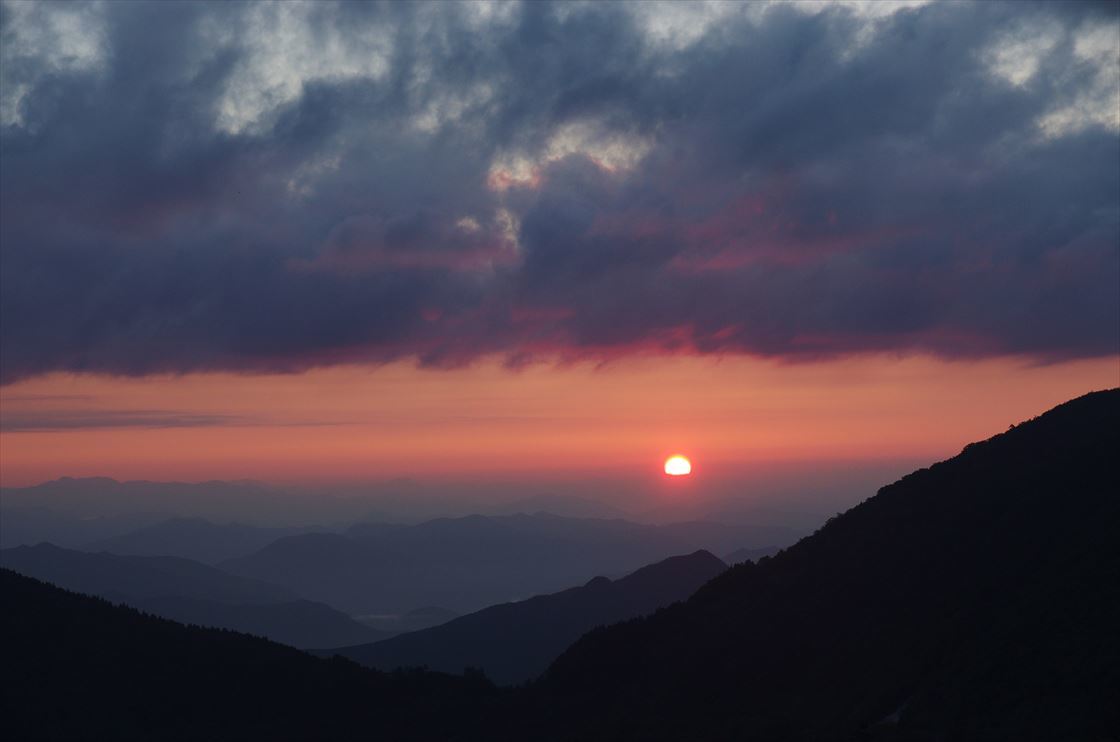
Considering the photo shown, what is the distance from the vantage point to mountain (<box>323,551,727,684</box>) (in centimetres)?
16950

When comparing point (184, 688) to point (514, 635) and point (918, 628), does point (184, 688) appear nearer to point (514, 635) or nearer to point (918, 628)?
point (918, 628)

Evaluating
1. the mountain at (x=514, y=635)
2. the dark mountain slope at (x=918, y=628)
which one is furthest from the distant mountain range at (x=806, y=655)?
the mountain at (x=514, y=635)

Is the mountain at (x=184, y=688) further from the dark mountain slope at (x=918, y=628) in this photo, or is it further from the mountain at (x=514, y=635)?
the mountain at (x=514, y=635)

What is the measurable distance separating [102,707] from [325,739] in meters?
17.3

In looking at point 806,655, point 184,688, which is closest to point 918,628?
point 806,655

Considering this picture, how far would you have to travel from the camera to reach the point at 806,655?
6562cm

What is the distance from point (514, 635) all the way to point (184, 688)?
104 metres

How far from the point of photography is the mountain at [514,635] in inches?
6673

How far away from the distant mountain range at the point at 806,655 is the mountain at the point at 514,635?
261 feet

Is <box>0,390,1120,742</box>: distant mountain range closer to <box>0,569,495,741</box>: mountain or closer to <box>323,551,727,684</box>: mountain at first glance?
<box>0,569,495,741</box>: mountain

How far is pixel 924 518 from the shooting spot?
260 feet

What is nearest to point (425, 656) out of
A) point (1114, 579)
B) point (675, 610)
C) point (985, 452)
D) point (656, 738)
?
point (675, 610)

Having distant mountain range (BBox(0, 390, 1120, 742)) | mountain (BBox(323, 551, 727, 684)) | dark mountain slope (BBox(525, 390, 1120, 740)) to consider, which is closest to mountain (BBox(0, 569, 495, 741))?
distant mountain range (BBox(0, 390, 1120, 742))

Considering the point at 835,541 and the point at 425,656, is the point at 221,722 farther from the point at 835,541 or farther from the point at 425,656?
the point at 425,656
